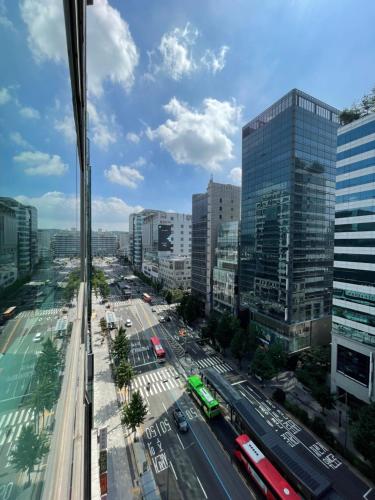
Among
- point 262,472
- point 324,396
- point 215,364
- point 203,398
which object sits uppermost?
point 324,396

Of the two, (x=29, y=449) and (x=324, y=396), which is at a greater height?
(x=29, y=449)

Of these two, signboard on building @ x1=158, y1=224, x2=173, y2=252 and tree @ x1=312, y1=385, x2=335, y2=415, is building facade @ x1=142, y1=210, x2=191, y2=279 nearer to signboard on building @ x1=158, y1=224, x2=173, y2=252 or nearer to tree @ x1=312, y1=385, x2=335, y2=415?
signboard on building @ x1=158, y1=224, x2=173, y2=252

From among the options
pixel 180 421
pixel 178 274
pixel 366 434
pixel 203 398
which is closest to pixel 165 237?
pixel 178 274

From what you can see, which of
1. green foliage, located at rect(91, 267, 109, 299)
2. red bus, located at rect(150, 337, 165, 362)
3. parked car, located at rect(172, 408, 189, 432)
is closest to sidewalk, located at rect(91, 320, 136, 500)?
parked car, located at rect(172, 408, 189, 432)

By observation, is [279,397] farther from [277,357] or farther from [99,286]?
[99,286]

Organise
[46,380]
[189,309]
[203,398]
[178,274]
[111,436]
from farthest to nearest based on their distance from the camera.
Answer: [178,274] < [189,309] < [203,398] < [111,436] < [46,380]

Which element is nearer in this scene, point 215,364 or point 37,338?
point 37,338

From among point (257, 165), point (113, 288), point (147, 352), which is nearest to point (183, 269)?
point (113, 288)

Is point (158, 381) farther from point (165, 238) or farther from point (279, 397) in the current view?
point (165, 238)

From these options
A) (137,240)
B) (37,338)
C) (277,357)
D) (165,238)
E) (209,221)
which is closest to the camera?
(37,338)
